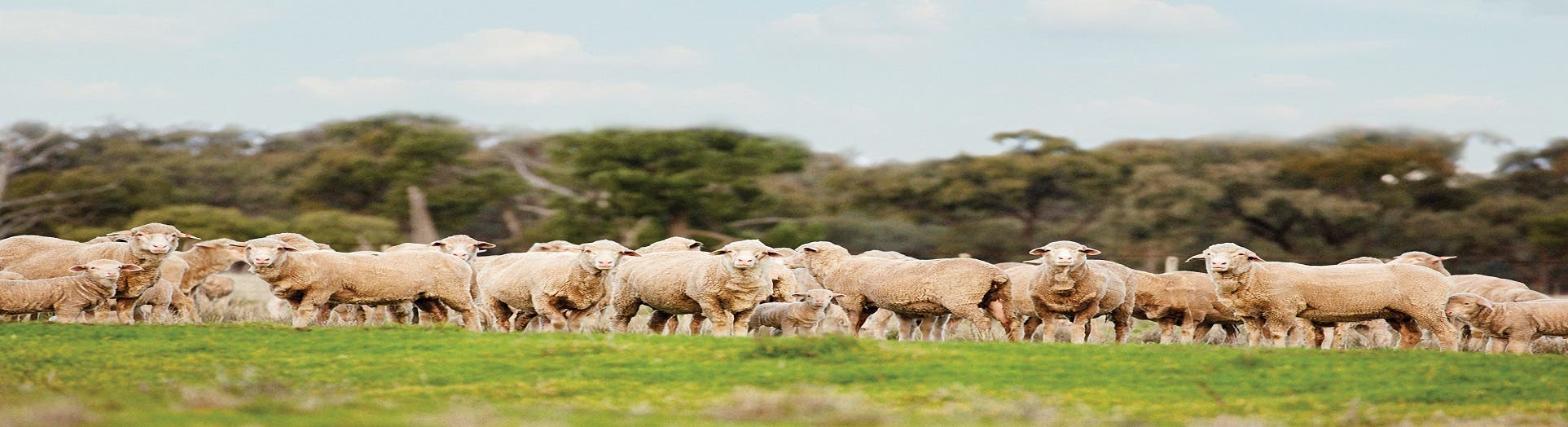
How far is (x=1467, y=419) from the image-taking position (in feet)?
37.4

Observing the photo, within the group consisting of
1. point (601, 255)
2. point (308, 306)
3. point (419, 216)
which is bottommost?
point (308, 306)

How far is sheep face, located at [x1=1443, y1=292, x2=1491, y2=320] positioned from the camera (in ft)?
56.3

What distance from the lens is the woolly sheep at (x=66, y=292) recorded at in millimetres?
17047

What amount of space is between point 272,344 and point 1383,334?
13751 millimetres

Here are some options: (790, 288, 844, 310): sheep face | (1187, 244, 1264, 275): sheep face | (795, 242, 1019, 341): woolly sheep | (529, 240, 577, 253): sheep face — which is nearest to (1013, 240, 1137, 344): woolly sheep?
(795, 242, 1019, 341): woolly sheep

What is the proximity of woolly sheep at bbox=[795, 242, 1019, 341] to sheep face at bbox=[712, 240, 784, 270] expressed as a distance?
138 centimetres

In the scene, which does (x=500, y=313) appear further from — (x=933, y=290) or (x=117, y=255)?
(x=933, y=290)

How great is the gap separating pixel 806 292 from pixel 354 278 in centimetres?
502

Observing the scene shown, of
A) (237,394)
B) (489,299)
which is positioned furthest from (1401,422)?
(489,299)

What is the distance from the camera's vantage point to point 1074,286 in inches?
680

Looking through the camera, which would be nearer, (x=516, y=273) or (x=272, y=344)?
(x=272, y=344)

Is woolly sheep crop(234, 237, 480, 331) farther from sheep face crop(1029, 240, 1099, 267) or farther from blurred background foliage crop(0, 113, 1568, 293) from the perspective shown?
blurred background foliage crop(0, 113, 1568, 293)

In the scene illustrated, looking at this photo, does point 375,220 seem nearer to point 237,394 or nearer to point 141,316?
point 141,316

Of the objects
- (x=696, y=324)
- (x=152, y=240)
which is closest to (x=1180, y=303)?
(x=696, y=324)
